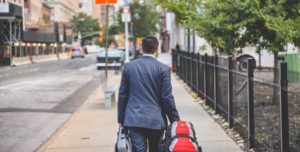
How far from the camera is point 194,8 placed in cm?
1525

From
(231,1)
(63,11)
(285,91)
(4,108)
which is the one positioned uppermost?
(63,11)

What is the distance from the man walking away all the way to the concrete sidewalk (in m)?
3.24

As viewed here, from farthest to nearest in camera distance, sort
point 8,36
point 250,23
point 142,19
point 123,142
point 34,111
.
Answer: point 142,19 → point 8,36 → point 34,111 → point 250,23 → point 123,142

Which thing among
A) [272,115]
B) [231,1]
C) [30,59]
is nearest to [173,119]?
[272,115]

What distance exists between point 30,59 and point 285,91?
66210 millimetres

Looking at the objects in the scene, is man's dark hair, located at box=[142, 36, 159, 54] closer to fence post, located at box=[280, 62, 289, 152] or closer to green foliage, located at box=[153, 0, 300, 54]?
fence post, located at box=[280, 62, 289, 152]

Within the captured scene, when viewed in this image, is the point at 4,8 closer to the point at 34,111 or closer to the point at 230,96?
the point at 34,111

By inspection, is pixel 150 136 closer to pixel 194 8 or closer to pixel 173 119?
pixel 173 119

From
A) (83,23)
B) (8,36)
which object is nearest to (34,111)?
(8,36)

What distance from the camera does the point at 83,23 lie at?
15925 centimetres

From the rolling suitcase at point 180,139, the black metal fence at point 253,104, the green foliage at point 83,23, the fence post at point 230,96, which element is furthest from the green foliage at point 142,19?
the green foliage at point 83,23

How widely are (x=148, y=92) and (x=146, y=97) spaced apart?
5cm

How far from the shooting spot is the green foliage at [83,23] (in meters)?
157

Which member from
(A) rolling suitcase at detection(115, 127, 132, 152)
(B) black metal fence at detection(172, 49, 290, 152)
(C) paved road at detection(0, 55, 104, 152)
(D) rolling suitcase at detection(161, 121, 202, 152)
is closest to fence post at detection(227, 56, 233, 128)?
(B) black metal fence at detection(172, 49, 290, 152)
